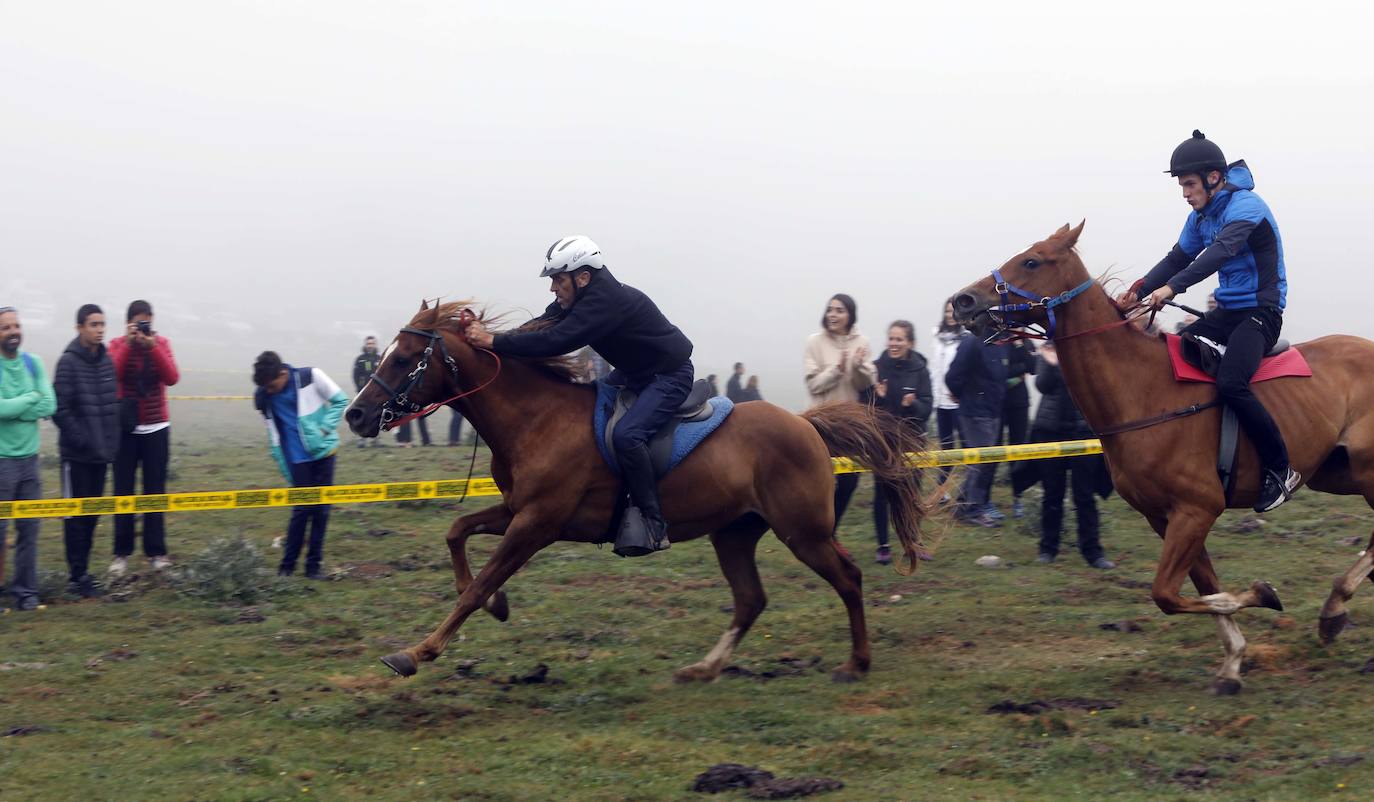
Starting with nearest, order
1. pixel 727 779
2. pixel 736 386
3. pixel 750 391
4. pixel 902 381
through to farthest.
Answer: pixel 727 779, pixel 902 381, pixel 750 391, pixel 736 386

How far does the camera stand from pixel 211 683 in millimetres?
8070

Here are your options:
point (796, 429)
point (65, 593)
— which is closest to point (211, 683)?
point (65, 593)

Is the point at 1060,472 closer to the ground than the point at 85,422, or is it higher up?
closer to the ground

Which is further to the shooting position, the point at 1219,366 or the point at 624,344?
the point at 624,344

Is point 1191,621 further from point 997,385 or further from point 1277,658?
point 997,385

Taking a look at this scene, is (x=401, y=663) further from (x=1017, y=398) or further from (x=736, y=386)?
(x=736, y=386)

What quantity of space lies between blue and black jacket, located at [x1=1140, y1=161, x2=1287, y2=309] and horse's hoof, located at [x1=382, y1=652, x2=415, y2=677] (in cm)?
475

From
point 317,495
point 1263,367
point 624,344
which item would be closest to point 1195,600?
point 1263,367

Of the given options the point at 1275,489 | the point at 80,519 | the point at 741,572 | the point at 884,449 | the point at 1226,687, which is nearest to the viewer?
the point at 1226,687

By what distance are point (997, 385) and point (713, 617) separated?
4.10 metres

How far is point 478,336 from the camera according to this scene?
775 centimetres

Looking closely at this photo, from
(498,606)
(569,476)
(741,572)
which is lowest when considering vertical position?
(498,606)

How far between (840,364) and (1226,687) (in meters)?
4.78

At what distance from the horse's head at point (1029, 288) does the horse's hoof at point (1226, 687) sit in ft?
7.16
